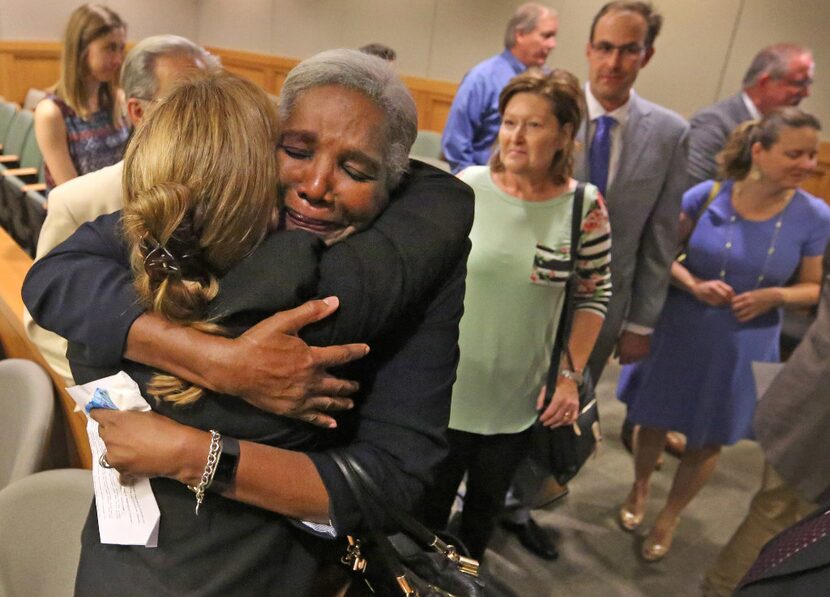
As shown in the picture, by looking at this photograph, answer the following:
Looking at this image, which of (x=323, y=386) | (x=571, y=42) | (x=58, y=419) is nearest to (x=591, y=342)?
(x=323, y=386)

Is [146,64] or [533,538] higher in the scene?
[146,64]

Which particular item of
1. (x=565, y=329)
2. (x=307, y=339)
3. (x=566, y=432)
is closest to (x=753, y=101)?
(x=565, y=329)

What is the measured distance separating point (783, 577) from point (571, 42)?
5.67m

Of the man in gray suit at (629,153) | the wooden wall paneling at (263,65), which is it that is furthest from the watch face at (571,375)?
the wooden wall paneling at (263,65)

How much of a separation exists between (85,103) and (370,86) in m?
2.12

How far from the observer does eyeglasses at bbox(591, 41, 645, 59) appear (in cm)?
204

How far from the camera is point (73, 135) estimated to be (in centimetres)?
252

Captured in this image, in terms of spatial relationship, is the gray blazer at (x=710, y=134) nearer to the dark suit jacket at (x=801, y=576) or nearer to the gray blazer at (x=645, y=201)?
the gray blazer at (x=645, y=201)

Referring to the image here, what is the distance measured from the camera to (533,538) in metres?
2.47

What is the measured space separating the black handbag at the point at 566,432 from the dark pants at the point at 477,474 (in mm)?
63

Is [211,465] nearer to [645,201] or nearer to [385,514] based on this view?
[385,514]

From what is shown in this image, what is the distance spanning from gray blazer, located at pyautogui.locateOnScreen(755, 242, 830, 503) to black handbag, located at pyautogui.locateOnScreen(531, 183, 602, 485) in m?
0.49

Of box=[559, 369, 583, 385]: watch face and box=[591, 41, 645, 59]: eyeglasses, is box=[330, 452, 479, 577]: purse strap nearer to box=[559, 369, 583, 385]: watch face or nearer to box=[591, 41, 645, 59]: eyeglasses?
box=[559, 369, 583, 385]: watch face

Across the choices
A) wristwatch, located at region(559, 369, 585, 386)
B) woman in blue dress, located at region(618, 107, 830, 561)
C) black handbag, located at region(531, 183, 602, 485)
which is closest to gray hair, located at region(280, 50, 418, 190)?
black handbag, located at region(531, 183, 602, 485)
